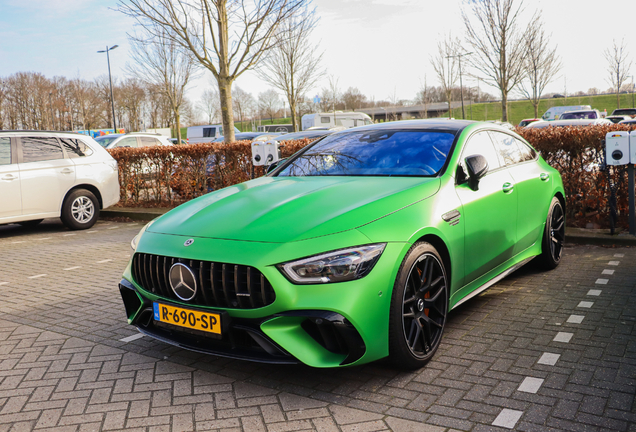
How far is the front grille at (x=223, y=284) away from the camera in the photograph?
9.66ft

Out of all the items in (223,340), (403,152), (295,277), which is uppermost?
(403,152)

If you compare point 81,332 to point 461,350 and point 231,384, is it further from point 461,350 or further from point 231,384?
point 461,350

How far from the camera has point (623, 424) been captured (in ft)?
8.79

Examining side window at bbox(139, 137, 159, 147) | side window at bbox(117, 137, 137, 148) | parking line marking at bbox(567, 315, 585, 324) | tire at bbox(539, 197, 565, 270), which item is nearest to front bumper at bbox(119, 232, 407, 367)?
parking line marking at bbox(567, 315, 585, 324)

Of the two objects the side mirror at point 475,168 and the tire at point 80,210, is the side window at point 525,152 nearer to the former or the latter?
the side mirror at point 475,168

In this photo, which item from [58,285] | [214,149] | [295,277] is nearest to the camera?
[295,277]

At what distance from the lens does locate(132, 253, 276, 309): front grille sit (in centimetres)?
294

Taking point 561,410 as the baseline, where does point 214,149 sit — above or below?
above

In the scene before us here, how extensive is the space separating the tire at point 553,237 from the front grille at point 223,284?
350 cm

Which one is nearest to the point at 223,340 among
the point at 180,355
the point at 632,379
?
the point at 180,355

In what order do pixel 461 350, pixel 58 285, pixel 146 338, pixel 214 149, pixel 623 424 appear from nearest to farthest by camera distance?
1. pixel 623 424
2. pixel 461 350
3. pixel 146 338
4. pixel 58 285
5. pixel 214 149

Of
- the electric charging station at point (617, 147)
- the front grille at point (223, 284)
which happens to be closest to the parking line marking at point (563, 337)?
the front grille at point (223, 284)

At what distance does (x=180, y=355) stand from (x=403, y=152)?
220 cm

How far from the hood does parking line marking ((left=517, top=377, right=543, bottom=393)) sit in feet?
4.05
